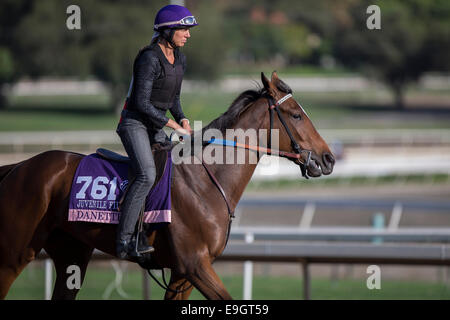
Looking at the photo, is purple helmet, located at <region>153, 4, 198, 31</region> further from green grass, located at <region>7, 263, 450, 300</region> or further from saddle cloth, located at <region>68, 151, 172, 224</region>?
green grass, located at <region>7, 263, 450, 300</region>

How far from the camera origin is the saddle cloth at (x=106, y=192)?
485 centimetres

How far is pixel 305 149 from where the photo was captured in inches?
195

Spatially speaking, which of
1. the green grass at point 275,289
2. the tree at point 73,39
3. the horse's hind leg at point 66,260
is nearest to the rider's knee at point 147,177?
the horse's hind leg at point 66,260

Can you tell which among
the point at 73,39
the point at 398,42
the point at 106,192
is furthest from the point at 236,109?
the point at 398,42

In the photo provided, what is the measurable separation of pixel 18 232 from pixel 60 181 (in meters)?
0.46

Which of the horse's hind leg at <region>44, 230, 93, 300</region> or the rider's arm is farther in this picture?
the horse's hind leg at <region>44, 230, 93, 300</region>

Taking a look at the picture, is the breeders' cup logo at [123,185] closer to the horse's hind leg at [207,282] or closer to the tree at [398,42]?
the horse's hind leg at [207,282]

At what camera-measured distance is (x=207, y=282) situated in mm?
4637

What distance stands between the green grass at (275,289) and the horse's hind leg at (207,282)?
269 centimetres

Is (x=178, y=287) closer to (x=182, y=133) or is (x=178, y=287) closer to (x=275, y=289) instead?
(x=182, y=133)

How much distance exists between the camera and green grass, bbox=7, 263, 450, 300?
23.7ft

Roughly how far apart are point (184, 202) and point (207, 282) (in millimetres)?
567

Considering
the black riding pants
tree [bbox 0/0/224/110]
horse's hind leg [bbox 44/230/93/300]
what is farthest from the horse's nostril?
tree [bbox 0/0/224/110]
